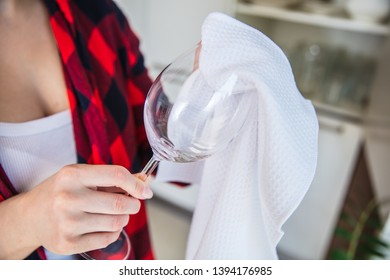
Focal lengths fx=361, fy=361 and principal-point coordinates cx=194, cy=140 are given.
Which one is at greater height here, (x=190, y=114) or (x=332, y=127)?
(x=190, y=114)

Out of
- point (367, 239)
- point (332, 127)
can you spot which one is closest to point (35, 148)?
point (367, 239)

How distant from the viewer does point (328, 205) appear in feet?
4.91

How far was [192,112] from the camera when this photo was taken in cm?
43

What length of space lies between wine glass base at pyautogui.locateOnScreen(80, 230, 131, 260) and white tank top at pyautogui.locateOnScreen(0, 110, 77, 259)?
2.7 inches

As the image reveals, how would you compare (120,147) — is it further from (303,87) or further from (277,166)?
(303,87)

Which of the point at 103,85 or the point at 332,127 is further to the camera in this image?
the point at 332,127

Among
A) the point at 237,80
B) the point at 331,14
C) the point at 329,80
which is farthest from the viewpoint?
the point at 329,80

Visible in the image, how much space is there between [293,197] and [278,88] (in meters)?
0.13

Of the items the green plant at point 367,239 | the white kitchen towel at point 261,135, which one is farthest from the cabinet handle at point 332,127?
the white kitchen towel at point 261,135

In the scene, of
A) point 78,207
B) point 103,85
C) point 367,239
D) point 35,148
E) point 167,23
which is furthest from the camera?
point 167,23

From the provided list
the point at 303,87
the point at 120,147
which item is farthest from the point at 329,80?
the point at 120,147

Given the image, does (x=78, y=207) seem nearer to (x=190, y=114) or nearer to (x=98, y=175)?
(x=98, y=175)

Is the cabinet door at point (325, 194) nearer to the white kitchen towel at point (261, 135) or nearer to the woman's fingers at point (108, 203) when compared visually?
the white kitchen towel at point (261, 135)

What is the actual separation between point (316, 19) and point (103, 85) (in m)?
1.03
